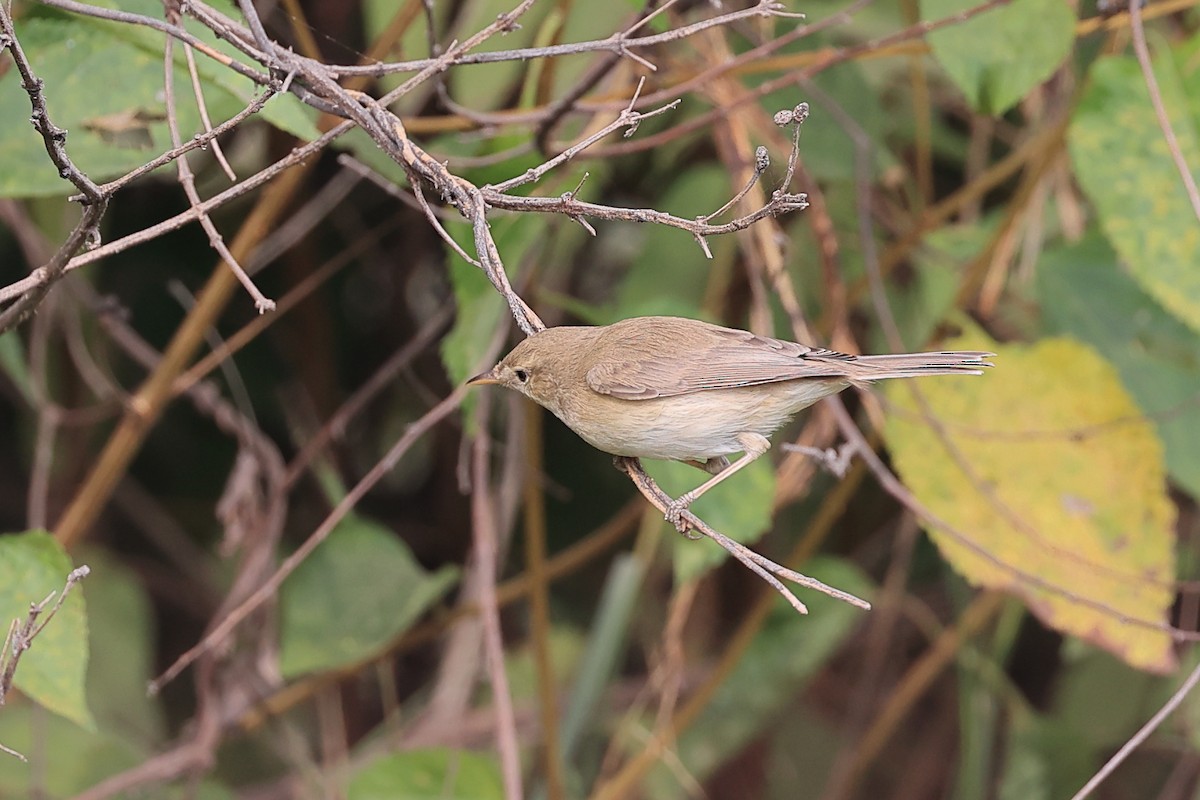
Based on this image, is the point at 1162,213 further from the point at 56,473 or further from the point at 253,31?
the point at 56,473

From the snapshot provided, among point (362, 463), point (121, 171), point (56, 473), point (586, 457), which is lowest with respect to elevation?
point (586, 457)

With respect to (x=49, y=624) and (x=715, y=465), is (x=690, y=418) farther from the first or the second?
(x=49, y=624)

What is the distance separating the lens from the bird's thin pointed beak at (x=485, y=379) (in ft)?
7.52

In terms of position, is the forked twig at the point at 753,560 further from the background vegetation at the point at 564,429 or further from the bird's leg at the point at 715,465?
the background vegetation at the point at 564,429

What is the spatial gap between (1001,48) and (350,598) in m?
1.93

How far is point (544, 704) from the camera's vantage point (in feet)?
9.50

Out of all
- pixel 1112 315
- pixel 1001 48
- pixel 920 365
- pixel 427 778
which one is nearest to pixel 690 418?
pixel 920 365

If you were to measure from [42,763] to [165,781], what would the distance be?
29 centimetres

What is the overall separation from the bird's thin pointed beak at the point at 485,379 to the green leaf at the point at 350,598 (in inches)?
29.3

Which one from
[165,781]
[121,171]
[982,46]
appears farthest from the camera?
[165,781]

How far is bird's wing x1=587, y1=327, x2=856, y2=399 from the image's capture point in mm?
2113

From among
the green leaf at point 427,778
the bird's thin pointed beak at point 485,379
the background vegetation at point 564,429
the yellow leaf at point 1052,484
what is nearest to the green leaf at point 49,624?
the background vegetation at point 564,429

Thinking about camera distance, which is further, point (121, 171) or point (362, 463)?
point (362, 463)

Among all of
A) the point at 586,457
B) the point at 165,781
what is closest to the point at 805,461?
the point at 586,457
